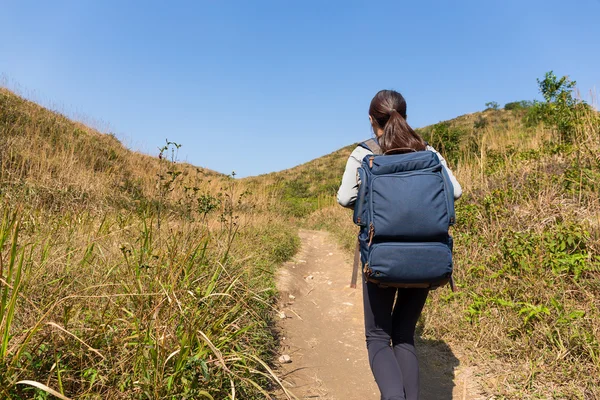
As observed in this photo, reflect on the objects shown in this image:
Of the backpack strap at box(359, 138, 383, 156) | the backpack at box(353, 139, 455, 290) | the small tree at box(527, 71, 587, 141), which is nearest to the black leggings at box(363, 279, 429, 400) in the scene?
the backpack at box(353, 139, 455, 290)

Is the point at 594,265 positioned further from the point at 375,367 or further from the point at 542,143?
the point at 542,143

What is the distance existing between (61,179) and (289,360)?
5.83 meters

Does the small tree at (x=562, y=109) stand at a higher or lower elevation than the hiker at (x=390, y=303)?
higher

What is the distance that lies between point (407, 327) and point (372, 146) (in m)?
1.10

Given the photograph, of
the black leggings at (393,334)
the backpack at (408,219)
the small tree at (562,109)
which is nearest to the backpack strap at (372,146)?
the backpack at (408,219)

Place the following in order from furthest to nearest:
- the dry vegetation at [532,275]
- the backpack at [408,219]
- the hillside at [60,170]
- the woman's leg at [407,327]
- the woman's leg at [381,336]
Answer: the hillside at [60,170], the dry vegetation at [532,275], the woman's leg at [407,327], the woman's leg at [381,336], the backpack at [408,219]

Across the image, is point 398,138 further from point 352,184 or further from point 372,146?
point 352,184

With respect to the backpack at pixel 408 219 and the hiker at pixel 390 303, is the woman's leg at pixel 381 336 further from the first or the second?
the backpack at pixel 408 219

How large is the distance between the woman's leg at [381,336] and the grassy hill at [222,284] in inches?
23.9

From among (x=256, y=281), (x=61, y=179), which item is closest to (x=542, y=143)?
(x=256, y=281)

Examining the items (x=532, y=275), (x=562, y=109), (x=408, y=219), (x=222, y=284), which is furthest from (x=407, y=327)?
(x=562, y=109)

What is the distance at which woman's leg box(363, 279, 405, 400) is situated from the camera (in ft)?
6.33

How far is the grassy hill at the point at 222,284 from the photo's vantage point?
6.39ft

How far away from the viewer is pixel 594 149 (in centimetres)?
484
